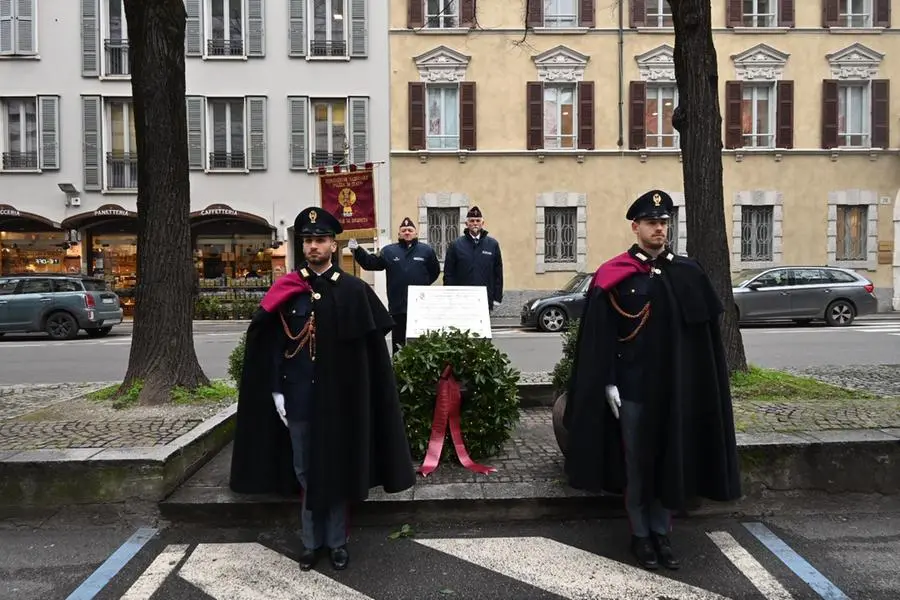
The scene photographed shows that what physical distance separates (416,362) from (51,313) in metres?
15.1

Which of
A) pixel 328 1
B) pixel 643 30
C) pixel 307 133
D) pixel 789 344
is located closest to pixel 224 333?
pixel 307 133

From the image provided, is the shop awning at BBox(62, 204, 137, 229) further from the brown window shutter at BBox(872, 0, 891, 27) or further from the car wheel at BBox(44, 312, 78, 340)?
the brown window shutter at BBox(872, 0, 891, 27)

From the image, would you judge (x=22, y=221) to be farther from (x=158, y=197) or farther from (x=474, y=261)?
(x=474, y=261)

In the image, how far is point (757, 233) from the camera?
73.3ft

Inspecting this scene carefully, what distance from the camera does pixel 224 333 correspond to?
17.4 m

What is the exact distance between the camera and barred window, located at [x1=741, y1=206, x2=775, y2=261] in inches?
877

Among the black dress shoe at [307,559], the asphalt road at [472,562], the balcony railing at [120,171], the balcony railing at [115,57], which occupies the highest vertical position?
the balcony railing at [115,57]

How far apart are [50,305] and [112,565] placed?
1504 centimetres

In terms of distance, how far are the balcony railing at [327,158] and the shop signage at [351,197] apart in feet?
48.0

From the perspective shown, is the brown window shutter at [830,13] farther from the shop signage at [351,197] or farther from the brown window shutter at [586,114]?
the shop signage at [351,197]

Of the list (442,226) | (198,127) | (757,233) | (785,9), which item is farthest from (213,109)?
(785,9)

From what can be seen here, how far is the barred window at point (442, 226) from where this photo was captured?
2208 centimetres

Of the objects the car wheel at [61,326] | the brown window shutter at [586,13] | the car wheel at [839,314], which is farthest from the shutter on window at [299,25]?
the car wheel at [839,314]

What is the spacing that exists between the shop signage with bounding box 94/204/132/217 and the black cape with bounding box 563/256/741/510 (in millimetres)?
20916
